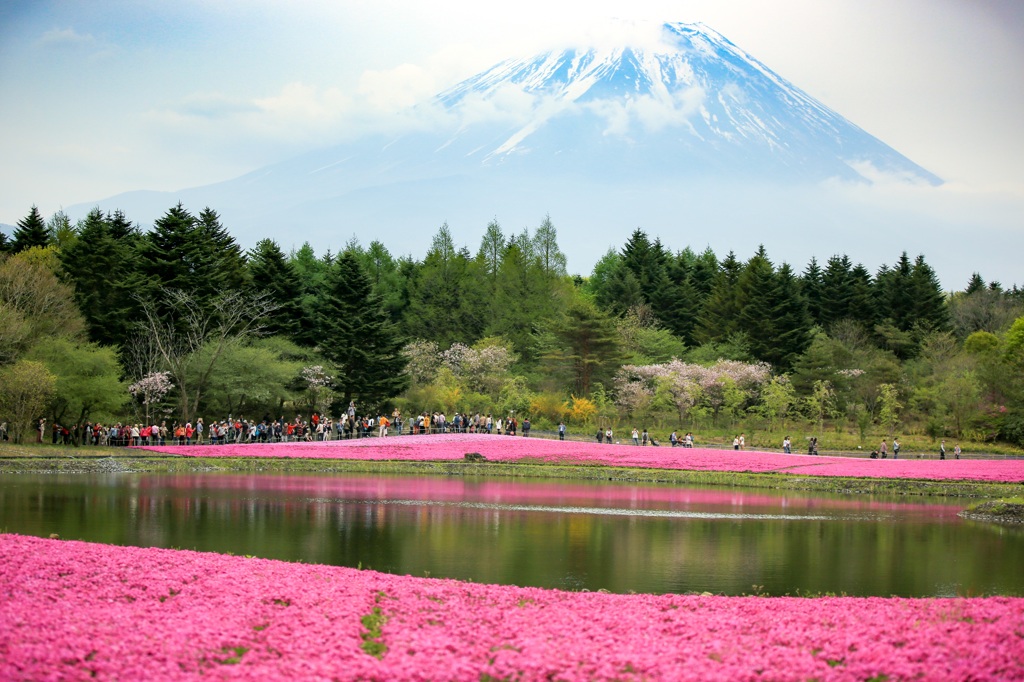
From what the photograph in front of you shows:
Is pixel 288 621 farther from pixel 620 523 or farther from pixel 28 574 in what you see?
pixel 620 523

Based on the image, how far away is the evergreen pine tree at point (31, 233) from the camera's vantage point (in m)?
80.6

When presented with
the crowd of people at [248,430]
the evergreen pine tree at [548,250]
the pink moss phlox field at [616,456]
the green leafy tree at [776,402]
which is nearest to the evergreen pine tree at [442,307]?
the evergreen pine tree at [548,250]

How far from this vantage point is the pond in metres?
20.4

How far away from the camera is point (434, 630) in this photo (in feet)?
43.8

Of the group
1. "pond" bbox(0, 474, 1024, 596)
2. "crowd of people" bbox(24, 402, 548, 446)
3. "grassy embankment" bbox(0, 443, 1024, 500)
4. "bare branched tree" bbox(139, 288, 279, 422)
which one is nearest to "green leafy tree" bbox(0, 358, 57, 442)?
"crowd of people" bbox(24, 402, 548, 446)

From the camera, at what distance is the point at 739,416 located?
251ft

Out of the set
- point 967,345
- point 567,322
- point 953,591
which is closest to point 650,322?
point 567,322

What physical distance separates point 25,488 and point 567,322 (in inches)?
2145

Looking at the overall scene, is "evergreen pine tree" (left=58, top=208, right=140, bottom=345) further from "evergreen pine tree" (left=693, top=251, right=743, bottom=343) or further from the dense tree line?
"evergreen pine tree" (left=693, top=251, right=743, bottom=343)

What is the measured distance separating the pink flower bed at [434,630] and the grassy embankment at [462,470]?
86.5ft

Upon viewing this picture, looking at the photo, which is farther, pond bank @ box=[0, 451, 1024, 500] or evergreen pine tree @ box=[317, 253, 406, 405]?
evergreen pine tree @ box=[317, 253, 406, 405]

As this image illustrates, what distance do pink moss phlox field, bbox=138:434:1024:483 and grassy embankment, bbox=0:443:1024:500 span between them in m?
1.38

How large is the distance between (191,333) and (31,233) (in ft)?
75.2

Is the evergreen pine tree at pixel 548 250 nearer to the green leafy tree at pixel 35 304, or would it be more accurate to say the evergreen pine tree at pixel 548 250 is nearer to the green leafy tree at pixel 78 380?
the green leafy tree at pixel 35 304
